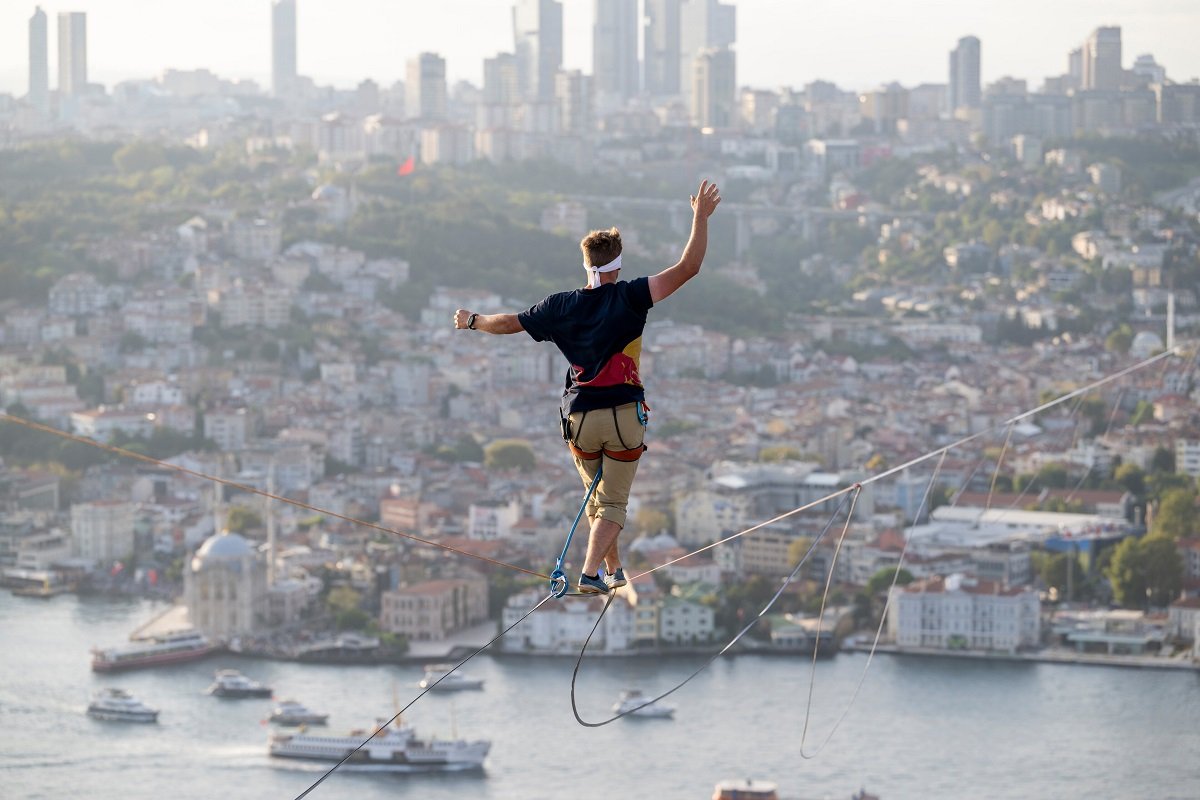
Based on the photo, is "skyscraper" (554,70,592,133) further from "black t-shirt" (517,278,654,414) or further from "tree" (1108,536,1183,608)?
"black t-shirt" (517,278,654,414)

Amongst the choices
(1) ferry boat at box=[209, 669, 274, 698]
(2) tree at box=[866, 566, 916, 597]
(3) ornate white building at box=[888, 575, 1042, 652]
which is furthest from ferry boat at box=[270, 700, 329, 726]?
(2) tree at box=[866, 566, 916, 597]

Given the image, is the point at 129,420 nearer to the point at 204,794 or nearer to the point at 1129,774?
the point at 204,794

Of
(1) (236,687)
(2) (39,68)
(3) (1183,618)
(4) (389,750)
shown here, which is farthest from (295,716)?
(2) (39,68)

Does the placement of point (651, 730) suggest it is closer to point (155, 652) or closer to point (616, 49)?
point (155, 652)

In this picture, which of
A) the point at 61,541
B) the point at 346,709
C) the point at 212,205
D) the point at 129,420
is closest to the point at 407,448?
the point at 129,420

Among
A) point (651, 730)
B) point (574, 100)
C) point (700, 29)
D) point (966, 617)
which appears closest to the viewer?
point (651, 730)

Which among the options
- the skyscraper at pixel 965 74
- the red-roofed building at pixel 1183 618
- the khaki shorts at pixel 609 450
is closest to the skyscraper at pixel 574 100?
the skyscraper at pixel 965 74

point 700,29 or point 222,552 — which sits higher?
point 700,29
